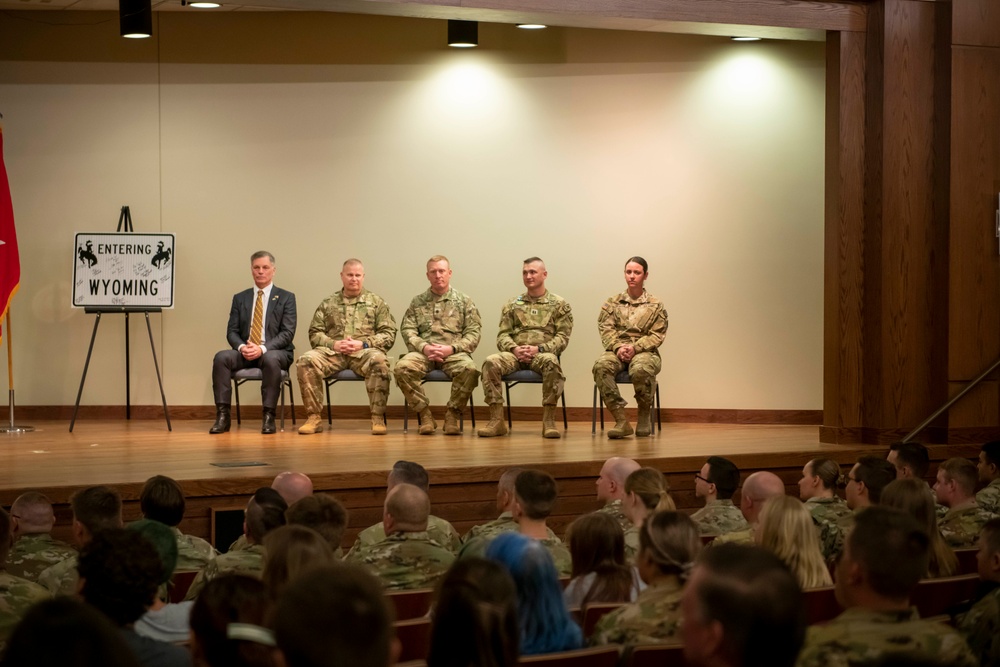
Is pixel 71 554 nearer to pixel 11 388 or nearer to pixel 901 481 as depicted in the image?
pixel 901 481

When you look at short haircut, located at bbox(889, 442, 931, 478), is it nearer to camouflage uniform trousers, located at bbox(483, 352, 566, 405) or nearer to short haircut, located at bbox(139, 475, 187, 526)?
camouflage uniform trousers, located at bbox(483, 352, 566, 405)

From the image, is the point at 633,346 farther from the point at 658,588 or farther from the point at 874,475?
the point at 658,588

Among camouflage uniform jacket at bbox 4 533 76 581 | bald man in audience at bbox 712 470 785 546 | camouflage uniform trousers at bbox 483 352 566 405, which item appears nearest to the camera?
camouflage uniform jacket at bbox 4 533 76 581

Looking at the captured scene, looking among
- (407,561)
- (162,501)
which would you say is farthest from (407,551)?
(162,501)

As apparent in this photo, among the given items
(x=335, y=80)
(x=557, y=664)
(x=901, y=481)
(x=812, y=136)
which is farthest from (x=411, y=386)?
(x=557, y=664)

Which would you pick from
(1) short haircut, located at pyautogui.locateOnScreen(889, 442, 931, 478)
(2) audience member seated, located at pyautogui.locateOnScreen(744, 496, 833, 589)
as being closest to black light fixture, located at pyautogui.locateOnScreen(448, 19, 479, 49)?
(1) short haircut, located at pyautogui.locateOnScreen(889, 442, 931, 478)

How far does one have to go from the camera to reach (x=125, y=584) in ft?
7.50

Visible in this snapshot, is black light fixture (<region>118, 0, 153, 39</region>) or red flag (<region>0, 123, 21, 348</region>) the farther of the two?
red flag (<region>0, 123, 21, 348</region>)

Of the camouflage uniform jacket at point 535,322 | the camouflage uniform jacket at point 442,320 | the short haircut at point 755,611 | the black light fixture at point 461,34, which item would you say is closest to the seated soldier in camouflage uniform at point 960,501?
the short haircut at point 755,611

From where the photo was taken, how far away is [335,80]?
9109 millimetres

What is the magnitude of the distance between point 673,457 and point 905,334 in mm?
1846

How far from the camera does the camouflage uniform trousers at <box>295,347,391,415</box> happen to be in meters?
7.92

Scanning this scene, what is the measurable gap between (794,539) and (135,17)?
19.8 ft

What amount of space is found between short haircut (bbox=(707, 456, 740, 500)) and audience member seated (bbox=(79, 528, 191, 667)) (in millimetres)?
2990
